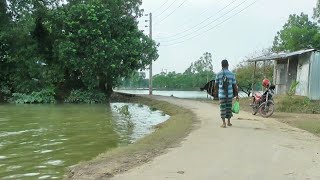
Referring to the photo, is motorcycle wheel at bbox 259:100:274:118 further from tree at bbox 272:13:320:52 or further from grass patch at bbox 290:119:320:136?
tree at bbox 272:13:320:52

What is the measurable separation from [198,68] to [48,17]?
2115 inches

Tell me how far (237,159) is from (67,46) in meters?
24.3

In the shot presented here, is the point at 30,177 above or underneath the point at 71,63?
underneath

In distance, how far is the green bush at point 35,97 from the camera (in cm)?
3127

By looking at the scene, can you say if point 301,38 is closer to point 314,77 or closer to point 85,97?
point 314,77

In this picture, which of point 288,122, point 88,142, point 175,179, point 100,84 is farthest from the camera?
point 100,84

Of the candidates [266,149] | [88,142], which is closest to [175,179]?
[266,149]

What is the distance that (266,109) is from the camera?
17.3 meters

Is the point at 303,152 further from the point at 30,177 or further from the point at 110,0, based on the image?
the point at 110,0

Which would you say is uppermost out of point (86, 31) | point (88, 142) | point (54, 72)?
point (86, 31)

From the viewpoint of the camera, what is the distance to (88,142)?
38.3ft

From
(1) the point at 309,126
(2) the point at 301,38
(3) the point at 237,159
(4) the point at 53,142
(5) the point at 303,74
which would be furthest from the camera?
(2) the point at 301,38

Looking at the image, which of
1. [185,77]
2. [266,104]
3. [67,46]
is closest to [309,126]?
[266,104]

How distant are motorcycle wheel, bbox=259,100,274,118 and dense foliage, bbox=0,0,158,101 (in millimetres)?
15692
